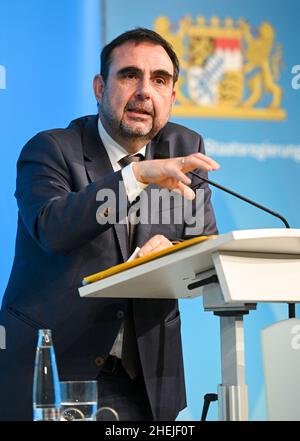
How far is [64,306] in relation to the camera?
9.85ft

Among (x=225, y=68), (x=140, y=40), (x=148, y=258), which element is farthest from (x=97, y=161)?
(x=225, y=68)

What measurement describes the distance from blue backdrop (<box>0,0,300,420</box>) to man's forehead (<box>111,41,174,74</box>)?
0.77m

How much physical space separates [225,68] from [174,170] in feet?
6.71

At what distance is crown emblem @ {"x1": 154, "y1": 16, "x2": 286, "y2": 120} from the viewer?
4371 mm

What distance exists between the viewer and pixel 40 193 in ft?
9.72

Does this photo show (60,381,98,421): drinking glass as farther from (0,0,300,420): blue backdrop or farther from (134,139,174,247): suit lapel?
(0,0,300,420): blue backdrop

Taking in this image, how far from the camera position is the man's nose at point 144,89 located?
3.25 m

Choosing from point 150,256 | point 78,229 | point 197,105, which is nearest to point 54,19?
point 197,105

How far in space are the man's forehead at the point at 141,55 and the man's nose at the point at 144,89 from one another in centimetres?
8

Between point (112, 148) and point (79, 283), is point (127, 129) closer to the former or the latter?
point (112, 148)

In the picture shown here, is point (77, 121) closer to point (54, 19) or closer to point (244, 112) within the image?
point (54, 19)

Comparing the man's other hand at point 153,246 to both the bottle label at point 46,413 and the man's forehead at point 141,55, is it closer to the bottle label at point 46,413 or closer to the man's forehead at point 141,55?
the bottle label at point 46,413

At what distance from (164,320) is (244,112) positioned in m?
1.71

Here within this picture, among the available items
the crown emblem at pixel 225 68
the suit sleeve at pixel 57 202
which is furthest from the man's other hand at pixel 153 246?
the crown emblem at pixel 225 68
